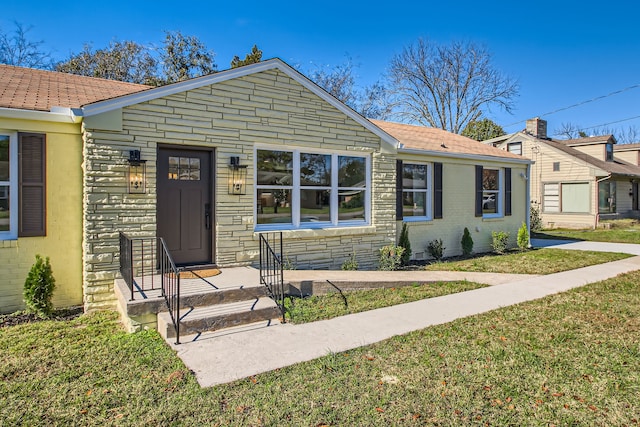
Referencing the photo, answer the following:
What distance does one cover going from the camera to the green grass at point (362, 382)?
305 centimetres

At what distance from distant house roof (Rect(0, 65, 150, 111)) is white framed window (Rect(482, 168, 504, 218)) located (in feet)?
32.6

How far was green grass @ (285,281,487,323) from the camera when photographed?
5.61 m

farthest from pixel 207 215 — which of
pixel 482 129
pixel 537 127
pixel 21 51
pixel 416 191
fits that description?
pixel 482 129

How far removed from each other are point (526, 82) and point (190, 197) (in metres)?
27.4

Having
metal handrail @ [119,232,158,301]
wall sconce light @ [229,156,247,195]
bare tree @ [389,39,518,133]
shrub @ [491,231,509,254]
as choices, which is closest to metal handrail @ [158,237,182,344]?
metal handrail @ [119,232,158,301]

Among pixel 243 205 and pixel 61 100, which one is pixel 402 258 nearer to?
pixel 243 205

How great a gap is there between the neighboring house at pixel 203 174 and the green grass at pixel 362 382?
1.52 metres

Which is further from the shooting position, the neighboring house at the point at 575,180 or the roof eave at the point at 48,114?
the neighboring house at the point at 575,180

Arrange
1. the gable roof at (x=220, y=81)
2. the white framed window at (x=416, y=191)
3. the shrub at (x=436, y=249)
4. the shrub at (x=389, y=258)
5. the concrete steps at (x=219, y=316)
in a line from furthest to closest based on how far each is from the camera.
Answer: the shrub at (x=436, y=249) → the white framed window at (x=416, y=191) → the shrub at (x=389, y=258) → the gable roof at (x=220, y=81) → the concrete steps at (x=219, y=316)

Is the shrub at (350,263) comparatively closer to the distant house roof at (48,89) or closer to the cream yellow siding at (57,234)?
the cream yellow siding at (57,234)

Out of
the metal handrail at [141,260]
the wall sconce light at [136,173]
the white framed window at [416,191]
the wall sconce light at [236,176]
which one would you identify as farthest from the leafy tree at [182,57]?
the metal handrail at [141,260]

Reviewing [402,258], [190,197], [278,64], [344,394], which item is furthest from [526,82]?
[344,394]

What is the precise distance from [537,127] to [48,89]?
22.8 m

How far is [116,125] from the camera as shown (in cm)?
591
